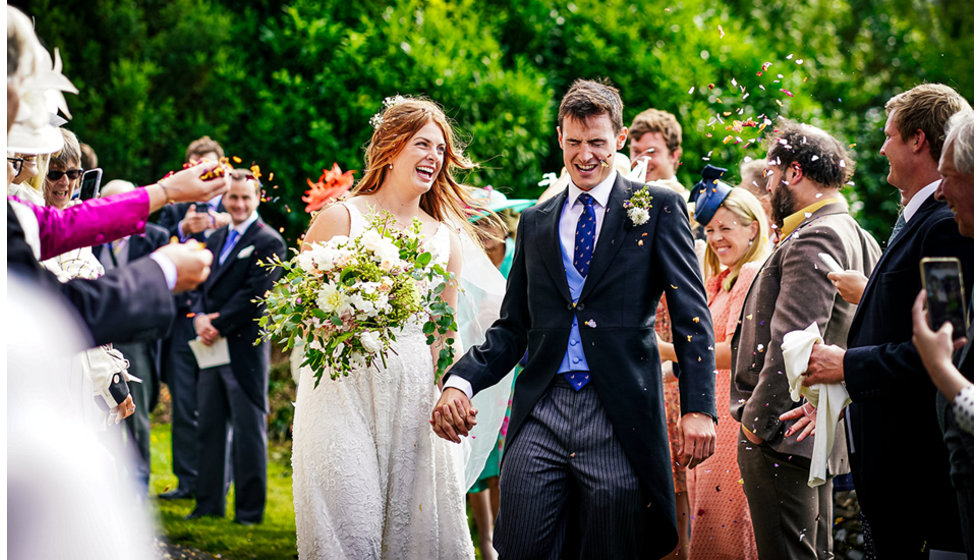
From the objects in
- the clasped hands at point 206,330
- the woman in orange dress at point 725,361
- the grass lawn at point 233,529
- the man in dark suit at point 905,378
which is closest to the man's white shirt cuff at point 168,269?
the man in dark suit at point 905,378

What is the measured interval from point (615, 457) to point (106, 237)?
209 centimetres

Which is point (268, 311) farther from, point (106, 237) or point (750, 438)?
point (750, 438)

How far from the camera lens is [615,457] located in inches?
155

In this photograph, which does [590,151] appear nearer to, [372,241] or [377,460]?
[372,241]

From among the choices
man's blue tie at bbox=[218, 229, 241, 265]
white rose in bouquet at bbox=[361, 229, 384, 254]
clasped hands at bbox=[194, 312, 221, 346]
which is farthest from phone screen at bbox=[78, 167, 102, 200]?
man's blue tie at bbox=[218, 229, 241, 265]

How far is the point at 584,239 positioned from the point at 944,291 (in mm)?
1697

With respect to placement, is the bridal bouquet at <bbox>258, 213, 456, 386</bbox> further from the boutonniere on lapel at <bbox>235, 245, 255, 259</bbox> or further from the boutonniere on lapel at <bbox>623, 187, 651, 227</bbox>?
the boutonniere on lapel at <bbox>235, 245, 255, 259</bbox>

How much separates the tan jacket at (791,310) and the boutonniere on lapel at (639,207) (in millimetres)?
811

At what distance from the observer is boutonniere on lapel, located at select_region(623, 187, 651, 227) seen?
4.13 meters

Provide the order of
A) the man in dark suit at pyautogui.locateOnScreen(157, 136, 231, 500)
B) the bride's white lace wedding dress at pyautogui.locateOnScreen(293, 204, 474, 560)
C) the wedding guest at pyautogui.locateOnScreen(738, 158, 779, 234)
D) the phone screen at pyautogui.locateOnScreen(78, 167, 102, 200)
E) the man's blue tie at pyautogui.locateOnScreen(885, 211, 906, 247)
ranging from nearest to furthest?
the man's blue tie at pyautogui.locateOnScreen(885, 211, 906, 247) → the bride's white lace wedding dress at pyautogui.locateOnScreen(293, 204, 474, 560) → the phone screen at pyautogui.locateOnScreen(78, 167, 102, 200) → the wedding guest at pyautogui.locateOnScreen(738, 158, 779, 234) → the man in dark suit at pyautogui.locateOnScreen(157, 136, 231, 500)

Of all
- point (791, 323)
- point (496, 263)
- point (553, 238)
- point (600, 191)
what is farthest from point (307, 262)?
point (496, 263)

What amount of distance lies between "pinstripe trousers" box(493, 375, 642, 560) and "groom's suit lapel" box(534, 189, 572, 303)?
41 cm

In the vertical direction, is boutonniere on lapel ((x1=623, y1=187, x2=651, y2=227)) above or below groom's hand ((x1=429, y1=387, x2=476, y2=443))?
above

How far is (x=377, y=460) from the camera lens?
460 cm
